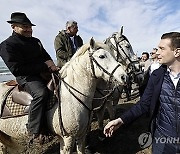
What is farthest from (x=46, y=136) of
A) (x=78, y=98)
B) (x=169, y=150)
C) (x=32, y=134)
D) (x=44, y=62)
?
(x=169, y=150)

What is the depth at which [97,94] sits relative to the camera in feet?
14.6

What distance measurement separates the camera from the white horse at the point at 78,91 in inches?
126

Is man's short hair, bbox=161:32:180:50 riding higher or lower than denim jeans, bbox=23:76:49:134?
higher

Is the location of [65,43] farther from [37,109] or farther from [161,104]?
[161,104]

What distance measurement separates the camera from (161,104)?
2.12m

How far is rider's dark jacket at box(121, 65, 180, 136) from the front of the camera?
1998 mm

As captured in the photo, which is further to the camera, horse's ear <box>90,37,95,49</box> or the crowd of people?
horse's ear <box>90,37,95,49</box>

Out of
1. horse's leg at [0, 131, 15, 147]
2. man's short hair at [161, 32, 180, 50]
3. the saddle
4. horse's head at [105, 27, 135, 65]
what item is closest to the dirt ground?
horse's leg at [0, 131, 15, 147]

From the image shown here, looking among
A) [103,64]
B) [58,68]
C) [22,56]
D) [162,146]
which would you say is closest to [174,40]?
[162,146]

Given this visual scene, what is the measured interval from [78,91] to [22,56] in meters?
1.02

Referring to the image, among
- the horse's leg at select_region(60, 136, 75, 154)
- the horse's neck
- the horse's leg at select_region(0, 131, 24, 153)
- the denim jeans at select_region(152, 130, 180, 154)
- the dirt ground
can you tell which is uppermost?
the horse's neck

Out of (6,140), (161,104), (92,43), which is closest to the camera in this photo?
(161,104)

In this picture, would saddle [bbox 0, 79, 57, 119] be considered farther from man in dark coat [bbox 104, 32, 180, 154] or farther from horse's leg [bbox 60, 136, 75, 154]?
man in dark coat [bbox 104, 32, 180, 154]

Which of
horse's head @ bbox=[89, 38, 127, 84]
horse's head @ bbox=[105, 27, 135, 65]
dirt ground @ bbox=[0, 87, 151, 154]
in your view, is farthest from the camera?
horse's head @ bbox=[105, 27, 135, 65]
